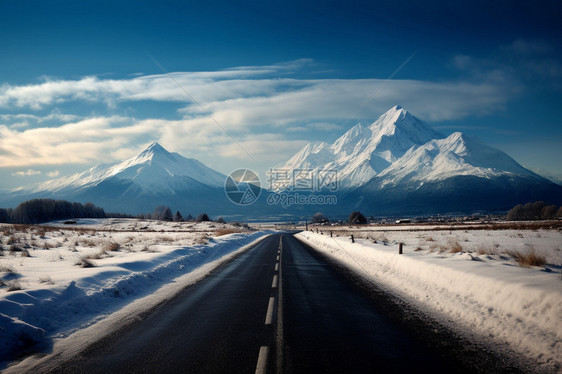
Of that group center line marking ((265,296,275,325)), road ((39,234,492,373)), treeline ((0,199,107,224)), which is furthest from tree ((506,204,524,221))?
treeline ((0,199,107,224))

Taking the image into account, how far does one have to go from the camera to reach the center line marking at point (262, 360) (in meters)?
4.48

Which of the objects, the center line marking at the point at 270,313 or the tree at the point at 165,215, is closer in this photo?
the center line marking at the point at 270,313

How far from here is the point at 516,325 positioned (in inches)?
→ 235

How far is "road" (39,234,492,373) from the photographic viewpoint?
4711 millimetres

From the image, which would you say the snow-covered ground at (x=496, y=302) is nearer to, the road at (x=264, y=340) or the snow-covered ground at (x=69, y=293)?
the road at (x=264, y=340)

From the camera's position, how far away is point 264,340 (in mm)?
5668

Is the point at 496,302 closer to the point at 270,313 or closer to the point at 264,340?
the point at 270,313

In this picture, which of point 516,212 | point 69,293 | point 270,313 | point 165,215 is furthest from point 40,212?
point 516,212

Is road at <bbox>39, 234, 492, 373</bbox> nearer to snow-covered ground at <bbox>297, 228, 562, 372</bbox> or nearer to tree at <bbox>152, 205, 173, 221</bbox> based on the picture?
snow-covered ground at <bbox>297, 228, 562, 372</bbox>

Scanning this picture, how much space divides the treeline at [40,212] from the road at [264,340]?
11920 centimetres

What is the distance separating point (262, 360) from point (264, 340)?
867mm

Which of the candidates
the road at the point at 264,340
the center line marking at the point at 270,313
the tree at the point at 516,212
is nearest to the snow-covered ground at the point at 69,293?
the road at the point at 264,340

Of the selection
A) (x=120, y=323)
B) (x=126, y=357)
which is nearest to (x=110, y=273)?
(x=120, y=323)

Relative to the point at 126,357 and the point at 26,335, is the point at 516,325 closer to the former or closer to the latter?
the point at 126,357
